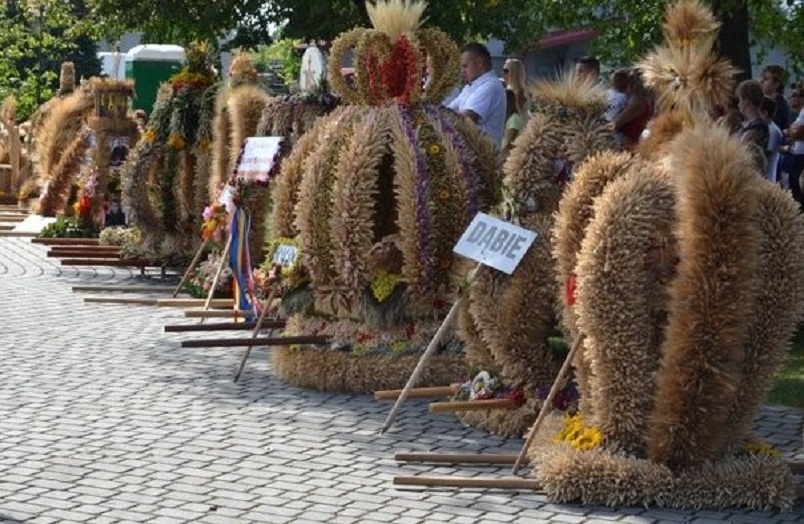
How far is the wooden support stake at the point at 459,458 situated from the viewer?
308 inches

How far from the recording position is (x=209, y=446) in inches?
332

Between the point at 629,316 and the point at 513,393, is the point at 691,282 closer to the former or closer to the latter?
the point at 629,316

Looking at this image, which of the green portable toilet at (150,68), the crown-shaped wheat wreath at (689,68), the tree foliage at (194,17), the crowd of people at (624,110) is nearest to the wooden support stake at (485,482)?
the crown-shaped wheat wreath at (689,68)

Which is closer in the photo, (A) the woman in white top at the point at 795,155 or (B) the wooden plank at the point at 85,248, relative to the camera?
(A) the woman in white top at the point at 795,155

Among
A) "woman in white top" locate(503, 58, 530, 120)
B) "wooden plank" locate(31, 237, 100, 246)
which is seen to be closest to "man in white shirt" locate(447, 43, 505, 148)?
"woman in white top" locate(503, 58, 530, 120)

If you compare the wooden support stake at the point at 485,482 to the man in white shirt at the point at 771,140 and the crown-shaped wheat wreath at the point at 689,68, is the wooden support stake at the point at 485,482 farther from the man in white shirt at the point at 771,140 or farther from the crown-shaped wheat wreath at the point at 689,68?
the man in white shirt at the point at 771,140

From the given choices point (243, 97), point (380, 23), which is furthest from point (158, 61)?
point (380, 23)

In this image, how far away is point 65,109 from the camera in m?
21.2

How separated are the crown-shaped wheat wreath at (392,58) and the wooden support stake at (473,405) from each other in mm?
2377

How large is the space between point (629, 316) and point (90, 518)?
244 centimetres

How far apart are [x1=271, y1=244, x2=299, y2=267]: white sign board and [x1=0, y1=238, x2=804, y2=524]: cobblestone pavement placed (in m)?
0.76

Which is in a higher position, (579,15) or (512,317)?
(579,15)

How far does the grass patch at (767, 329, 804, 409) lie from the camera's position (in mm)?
9828

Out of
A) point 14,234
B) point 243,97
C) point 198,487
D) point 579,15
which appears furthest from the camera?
point 14,234
